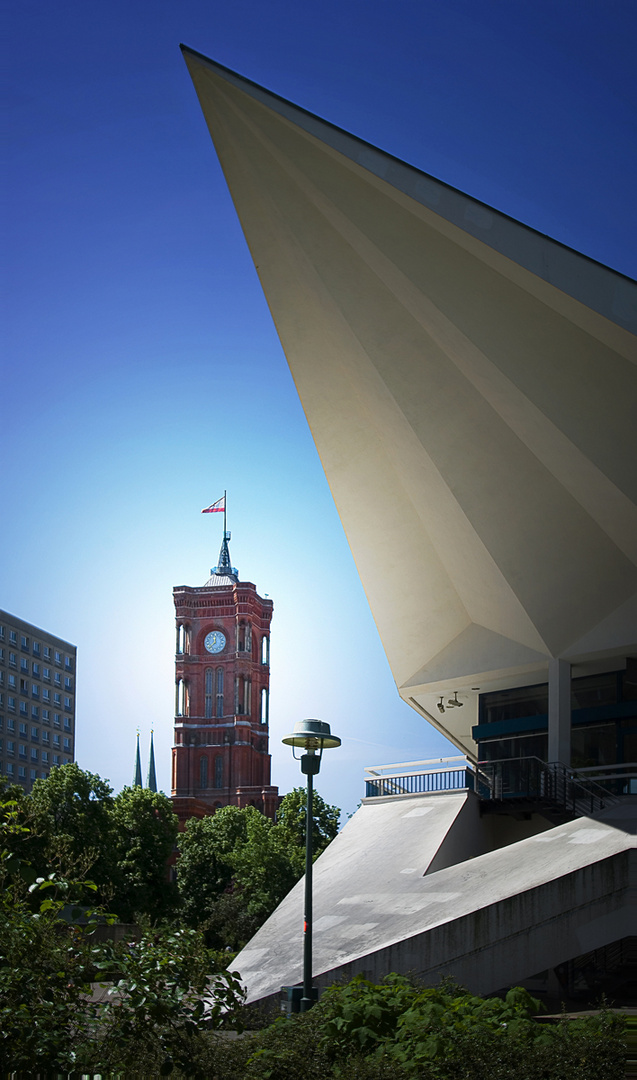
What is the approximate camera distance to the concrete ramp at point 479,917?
17.8 meters

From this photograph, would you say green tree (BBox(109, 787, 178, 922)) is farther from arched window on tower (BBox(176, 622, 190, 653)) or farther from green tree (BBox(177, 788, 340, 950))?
arched window on tower (BBox(176, 622, 190, 653))

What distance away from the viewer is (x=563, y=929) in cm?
1819

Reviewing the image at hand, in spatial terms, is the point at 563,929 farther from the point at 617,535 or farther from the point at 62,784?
the point at 62,784

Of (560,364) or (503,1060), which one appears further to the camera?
(560,364)

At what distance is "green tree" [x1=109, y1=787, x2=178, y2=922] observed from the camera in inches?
1852

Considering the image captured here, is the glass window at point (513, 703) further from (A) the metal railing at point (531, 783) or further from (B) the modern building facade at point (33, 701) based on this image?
(B) the modern building facade at point (33, 701)

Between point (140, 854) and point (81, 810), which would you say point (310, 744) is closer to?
point (81, 810)

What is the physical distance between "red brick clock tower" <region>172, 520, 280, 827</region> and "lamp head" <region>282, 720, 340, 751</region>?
119 meters

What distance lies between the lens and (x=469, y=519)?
25594mm

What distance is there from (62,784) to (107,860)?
4.88 metres

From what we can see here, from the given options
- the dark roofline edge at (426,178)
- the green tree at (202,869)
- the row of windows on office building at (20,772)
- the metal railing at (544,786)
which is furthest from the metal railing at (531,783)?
the row of windows on office building at (20,772)

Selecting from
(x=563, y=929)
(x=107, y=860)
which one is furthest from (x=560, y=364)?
(x=107, y=860)

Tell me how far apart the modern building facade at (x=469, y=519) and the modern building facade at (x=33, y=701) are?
226 ft

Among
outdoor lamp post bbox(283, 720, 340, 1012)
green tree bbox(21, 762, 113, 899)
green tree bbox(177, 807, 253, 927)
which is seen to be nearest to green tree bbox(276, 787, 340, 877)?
green tree bbox(177, 807, 253, 927)
